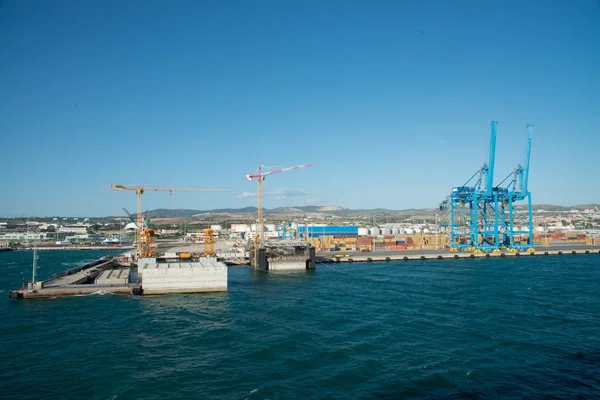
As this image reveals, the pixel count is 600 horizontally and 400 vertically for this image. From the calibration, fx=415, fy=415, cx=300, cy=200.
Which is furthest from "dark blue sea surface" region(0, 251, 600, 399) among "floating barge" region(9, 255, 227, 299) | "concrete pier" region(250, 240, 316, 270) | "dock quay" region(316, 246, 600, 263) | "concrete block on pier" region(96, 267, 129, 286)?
"dock quay" region(316, 246, 600, 263)

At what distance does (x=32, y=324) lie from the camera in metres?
23.7

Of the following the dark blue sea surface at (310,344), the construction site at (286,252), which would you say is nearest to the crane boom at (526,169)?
the construction site at (286,252)

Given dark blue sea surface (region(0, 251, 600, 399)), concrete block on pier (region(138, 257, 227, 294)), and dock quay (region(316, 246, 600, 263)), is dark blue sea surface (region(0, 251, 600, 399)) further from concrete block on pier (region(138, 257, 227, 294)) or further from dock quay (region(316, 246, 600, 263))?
dock quay (region(316, 246, 600, 263))

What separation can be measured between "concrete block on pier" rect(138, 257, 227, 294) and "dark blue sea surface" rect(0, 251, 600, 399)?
0.98 metres

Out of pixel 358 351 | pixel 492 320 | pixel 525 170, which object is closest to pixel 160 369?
pixel 358 351

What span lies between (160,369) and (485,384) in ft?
40.3

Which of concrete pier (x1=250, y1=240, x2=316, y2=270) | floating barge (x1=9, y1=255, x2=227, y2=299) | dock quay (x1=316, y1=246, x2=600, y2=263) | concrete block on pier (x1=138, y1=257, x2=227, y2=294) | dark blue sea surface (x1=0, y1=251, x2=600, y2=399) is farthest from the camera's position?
dock quay (x1=316, y1=246, x2=600, y2=263)

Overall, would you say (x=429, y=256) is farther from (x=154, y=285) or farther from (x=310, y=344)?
(x=310, y=344)

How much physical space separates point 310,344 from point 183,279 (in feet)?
54.1

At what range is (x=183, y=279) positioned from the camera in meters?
33.1

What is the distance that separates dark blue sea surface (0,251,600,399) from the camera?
48.2 ft

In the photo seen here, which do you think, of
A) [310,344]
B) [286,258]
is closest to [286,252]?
[286,258]

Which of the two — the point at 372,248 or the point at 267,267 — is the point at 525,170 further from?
the point at 267,267

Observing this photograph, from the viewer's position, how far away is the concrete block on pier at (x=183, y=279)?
32.5 meters
